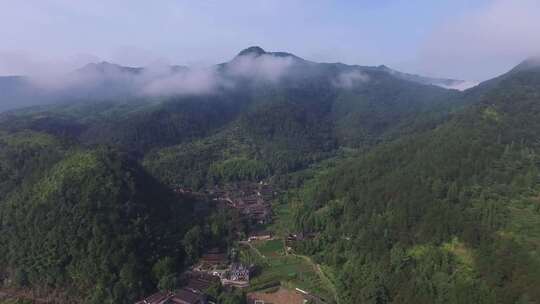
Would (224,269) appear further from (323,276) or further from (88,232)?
(88,232)

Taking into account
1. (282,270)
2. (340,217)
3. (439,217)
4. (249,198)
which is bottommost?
(249,198)

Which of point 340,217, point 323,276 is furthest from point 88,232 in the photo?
point 340,217

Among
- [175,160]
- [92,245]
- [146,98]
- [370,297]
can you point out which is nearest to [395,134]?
[175,160]

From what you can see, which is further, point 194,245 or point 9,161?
point 9,161

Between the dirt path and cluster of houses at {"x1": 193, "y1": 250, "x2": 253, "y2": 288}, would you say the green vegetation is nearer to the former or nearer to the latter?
the dirt path

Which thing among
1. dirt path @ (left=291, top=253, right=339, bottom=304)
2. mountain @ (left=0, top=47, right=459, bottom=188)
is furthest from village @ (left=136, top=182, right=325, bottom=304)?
mountain @ (left=0, top=47, right=459, bottom=188)

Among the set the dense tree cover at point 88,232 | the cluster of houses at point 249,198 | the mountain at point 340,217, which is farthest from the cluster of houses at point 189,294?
the cluster of houses at point 249,198

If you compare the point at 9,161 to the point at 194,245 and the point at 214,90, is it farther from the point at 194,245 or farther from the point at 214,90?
the point at 214,90
